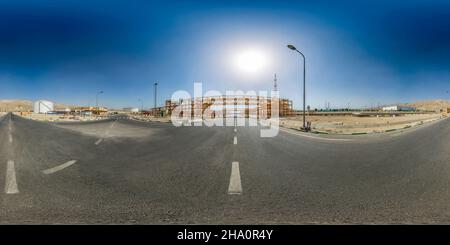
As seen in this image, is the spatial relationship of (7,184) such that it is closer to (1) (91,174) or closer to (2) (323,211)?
(1) (91,174)

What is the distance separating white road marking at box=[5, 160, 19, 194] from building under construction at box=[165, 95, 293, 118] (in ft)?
288

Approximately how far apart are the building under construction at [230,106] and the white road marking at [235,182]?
88538 millimetres

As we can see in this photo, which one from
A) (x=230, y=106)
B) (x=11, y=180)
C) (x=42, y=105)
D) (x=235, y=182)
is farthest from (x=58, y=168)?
(x=230, y=106)

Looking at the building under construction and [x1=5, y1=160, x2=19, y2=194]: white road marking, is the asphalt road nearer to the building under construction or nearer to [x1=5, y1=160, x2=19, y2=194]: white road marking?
[x1=5, y1=160, x2=19, y2=194]: white road marking

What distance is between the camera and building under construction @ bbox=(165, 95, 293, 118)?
10375 centimetres

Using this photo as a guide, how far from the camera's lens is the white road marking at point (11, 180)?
A: 5.66 meters

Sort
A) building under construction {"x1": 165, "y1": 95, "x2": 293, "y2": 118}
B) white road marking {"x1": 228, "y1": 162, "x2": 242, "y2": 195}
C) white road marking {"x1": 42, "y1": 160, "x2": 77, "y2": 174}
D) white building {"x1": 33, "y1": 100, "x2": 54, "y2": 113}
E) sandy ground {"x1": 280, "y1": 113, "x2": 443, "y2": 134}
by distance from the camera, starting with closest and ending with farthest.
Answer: white road marking {"x1": 228, "y1": 162, "x2": 242, "y2": 195}
white road marking {"x1": 42, "y1": 160, "x2": 77, "y2": 174}
sandy ground {"x1": 280, "y1": 113, "x2": 443, "y2": 134}
white building {"x1": 33, "y1": 100, "x2": 54, "y2": 113}
building under construction {"x1": 165, "y1": 95, "x2": 293, "y2": 118}

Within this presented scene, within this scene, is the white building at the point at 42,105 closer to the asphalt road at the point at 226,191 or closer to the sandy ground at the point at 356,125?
the sandy ground at the point at 356,125

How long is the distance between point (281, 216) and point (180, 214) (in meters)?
1.39

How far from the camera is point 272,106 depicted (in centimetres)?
11706

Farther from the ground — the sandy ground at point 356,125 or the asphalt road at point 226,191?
the sandy ground at point 356,125

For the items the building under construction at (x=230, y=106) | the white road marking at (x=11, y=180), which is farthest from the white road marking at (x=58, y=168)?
the building under construction at (x=230, y=106)

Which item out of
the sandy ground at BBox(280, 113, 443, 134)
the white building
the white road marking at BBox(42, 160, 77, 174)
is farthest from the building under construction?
the white road marking at BBox(42, 160, 77, 174)
